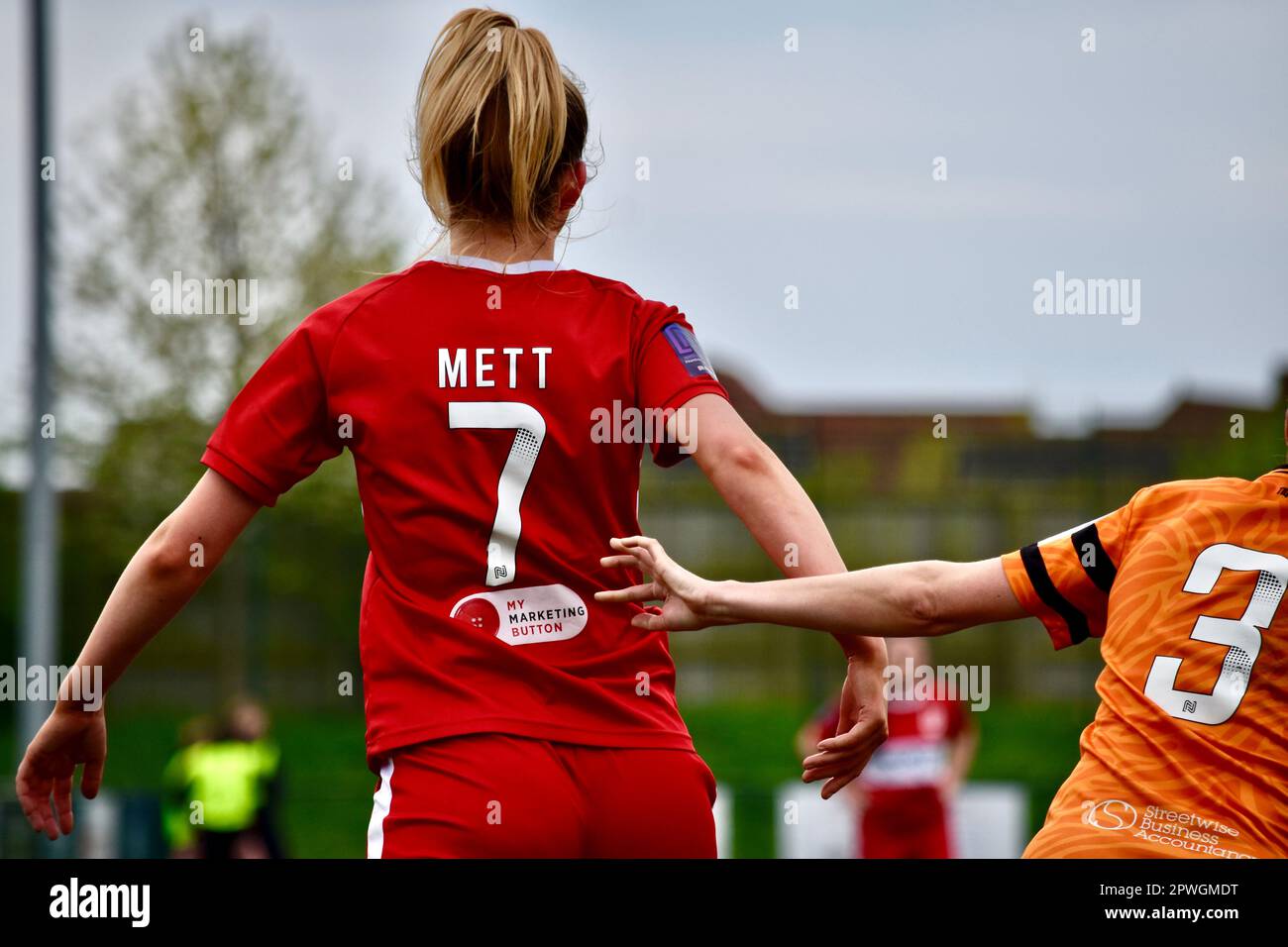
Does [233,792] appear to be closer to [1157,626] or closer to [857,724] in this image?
[857,724]

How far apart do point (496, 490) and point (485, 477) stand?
0.03 meters

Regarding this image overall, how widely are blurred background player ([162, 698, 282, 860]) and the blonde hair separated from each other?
917cm

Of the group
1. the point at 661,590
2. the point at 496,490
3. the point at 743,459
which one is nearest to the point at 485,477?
the point at 496,490

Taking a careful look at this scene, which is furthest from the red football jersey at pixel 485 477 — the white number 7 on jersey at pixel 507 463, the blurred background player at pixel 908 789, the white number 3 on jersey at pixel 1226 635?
the blurred background player at pixel 908 789

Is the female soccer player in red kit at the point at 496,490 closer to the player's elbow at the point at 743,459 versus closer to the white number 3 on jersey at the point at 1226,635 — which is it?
the player's elbow at the point at 743,459

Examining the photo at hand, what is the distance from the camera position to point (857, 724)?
302 cm

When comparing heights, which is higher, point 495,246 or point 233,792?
point 495,246

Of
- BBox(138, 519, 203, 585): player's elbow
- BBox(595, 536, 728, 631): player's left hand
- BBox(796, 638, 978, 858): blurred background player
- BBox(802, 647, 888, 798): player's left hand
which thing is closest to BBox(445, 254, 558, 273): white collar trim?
BBox(595, 536, 728, 631): player's left hand

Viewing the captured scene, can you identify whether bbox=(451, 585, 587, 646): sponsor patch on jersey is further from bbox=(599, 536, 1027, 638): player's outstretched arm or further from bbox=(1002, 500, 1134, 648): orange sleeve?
bbox=(1002, 500, 1134, 648): orange sleeve

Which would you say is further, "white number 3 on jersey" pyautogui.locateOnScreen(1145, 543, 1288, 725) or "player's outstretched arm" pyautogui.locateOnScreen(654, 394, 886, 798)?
"player's outstretched arm" pyautogui.locateOnScreen(654, 394, 886, 798)

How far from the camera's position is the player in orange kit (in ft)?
8.42
